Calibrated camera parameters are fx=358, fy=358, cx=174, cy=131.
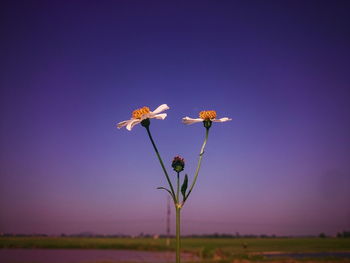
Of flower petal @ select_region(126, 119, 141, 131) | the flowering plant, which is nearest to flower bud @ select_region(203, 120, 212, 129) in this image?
the flowering plant

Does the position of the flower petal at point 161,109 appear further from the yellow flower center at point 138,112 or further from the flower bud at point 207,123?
the flower bud at point 207,123

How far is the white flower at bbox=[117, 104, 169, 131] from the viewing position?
1.20 m

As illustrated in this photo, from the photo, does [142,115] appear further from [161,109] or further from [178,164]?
[178,164]

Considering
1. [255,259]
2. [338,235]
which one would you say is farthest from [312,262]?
[338,235]

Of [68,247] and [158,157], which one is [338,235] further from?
[158,157]

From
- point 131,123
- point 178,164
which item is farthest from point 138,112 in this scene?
point 178,164

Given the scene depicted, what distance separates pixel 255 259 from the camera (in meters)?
24.4

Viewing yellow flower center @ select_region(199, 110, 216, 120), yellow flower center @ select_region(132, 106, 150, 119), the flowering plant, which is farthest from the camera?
yellow flower center @ select_region(199, 110, 216, 120)

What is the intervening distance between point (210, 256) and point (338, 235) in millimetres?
71861

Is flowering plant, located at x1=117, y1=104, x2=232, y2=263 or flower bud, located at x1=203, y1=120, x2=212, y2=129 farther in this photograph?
flower bud, located at x1=203, y1=120, x2=212, y2=129

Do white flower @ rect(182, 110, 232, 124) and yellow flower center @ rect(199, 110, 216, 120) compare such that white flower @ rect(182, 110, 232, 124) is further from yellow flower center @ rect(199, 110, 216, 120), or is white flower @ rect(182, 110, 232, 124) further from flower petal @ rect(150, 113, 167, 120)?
flower petal @ rect(150, 113, 167, 120)

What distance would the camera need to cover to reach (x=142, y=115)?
1202 mm

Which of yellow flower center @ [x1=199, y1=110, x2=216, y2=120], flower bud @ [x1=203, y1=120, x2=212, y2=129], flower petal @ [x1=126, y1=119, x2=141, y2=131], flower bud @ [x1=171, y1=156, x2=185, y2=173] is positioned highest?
yellow flower center @ [x1=199, y1=110, x2=216, y2=120]

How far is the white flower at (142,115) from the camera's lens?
1.20 meters
